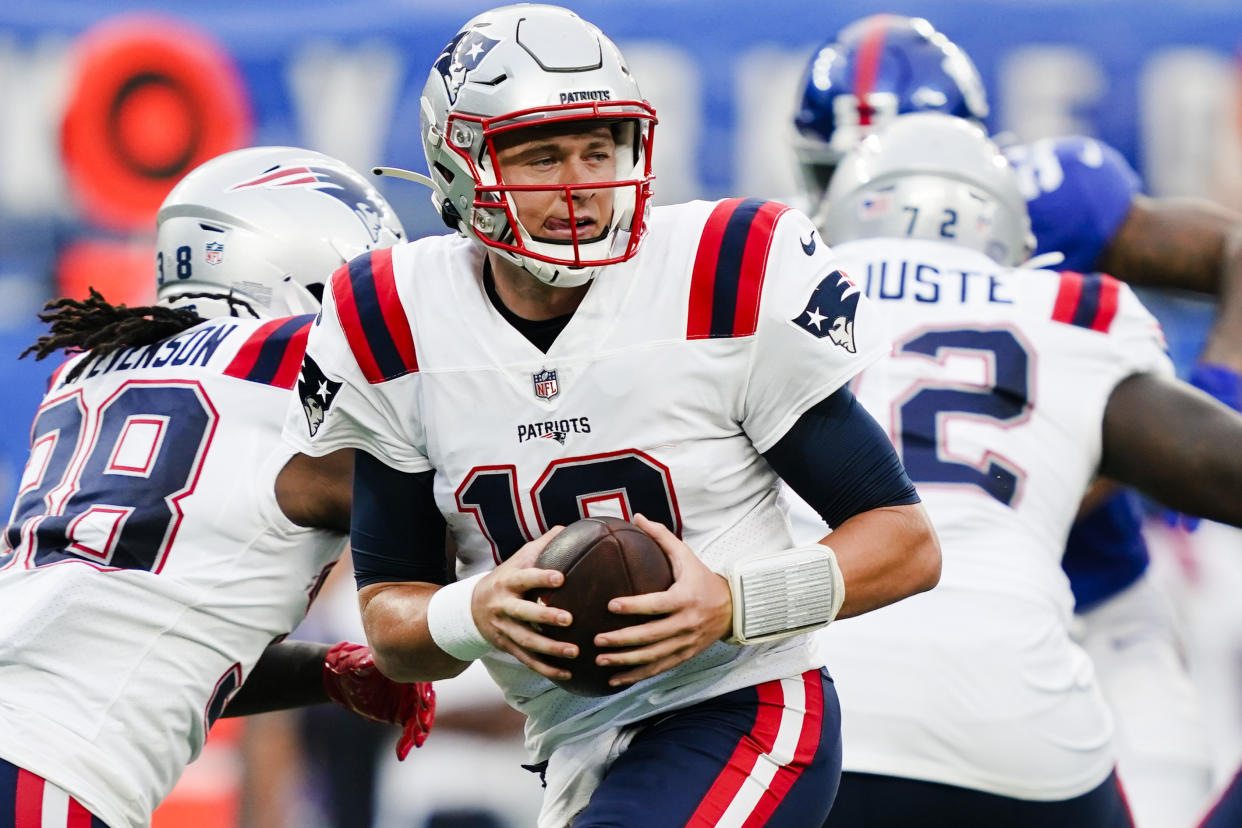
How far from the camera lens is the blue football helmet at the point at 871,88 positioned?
5250mm

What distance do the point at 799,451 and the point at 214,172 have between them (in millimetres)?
1808

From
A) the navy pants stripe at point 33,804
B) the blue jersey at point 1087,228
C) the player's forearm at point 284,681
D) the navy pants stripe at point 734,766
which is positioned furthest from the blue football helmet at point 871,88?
the navy pants stripe at point 33,804

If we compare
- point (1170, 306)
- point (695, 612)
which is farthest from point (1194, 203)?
point (695, 612)

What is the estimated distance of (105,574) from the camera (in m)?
2.94

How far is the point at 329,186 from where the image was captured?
145 inches

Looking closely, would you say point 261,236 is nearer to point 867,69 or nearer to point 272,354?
point 272,354

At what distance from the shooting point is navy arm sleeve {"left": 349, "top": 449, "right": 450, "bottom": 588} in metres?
2.66

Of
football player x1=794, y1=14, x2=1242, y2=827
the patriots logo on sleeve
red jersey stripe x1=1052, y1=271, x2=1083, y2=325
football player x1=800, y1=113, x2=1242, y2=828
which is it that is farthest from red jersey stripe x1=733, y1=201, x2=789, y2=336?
football player x1=794, y1=14, x2=1242, y2=827

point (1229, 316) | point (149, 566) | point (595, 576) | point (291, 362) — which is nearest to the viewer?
point (595, 576)

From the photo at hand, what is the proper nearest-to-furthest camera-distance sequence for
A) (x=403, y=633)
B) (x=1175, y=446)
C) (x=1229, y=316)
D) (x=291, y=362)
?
(x=403, y=633) < (x=291, y=362) < (x=1175, y=446) < (x=1229, y=316)

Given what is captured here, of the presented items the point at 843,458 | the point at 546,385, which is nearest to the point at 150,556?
the point at 546,385

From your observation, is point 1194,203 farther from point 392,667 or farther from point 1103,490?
point 392,667

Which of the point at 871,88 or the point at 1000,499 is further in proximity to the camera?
the point at 871,88

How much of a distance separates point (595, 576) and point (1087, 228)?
302cm
